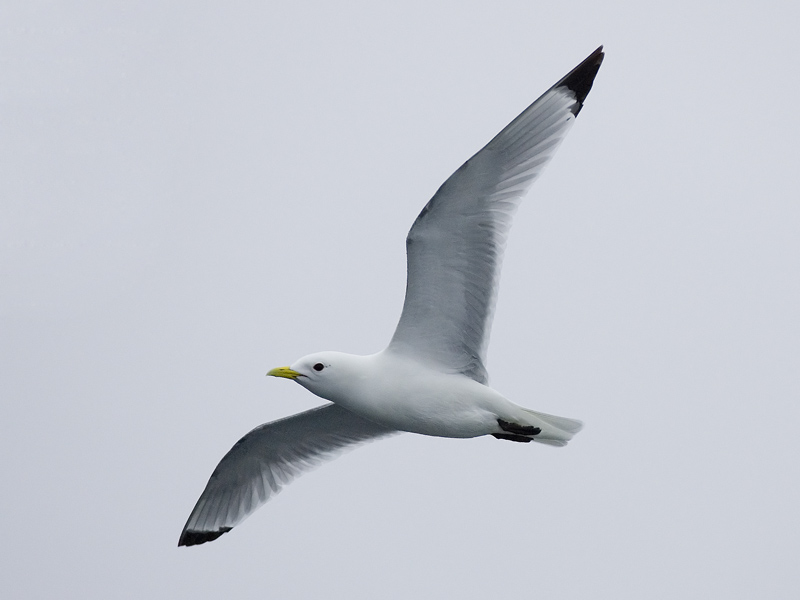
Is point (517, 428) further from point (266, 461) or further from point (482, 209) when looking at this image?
point (266, 461)

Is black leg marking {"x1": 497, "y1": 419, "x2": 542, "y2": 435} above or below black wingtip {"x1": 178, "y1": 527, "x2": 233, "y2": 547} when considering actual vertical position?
above

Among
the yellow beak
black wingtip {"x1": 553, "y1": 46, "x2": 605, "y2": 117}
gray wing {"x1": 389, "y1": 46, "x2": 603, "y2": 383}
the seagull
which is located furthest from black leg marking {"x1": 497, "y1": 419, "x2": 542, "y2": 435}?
black wingtip {"x1": 553, "y1": 46, "x2": 605, "y2": 117}

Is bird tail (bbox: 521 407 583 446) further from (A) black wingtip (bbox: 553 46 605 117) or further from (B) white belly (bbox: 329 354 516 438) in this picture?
(A) black wingtip (bbox: 553 46 605 117)

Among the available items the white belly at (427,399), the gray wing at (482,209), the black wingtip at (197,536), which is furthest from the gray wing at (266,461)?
the gray wing at (482,209)

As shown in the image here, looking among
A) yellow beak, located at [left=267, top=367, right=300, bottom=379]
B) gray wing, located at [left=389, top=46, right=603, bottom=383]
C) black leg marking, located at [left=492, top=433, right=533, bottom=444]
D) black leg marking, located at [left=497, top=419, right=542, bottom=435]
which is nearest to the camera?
gray wing, located at [left=389, top=46, right=603, bottom=383]

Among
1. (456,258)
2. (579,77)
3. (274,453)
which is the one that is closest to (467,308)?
(456,258)

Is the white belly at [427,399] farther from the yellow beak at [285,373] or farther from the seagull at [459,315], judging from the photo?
the yellow beak at [285,373]

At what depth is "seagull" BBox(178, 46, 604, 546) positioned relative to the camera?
259 inches

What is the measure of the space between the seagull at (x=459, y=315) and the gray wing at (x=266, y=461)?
3.99 ft

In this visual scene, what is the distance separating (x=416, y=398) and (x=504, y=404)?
0.58 m

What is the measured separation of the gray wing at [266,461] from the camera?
8.39 metres

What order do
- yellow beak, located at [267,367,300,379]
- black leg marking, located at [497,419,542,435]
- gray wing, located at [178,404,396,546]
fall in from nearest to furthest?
yellow beak, located at [267,367,300,379] → black leg marking, located at [497,419,542,435] → gray wing, located at [178,404,396,546]

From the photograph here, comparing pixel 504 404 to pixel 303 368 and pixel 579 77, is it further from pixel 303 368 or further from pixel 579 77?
pixel 579 77

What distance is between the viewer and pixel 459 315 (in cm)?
699
